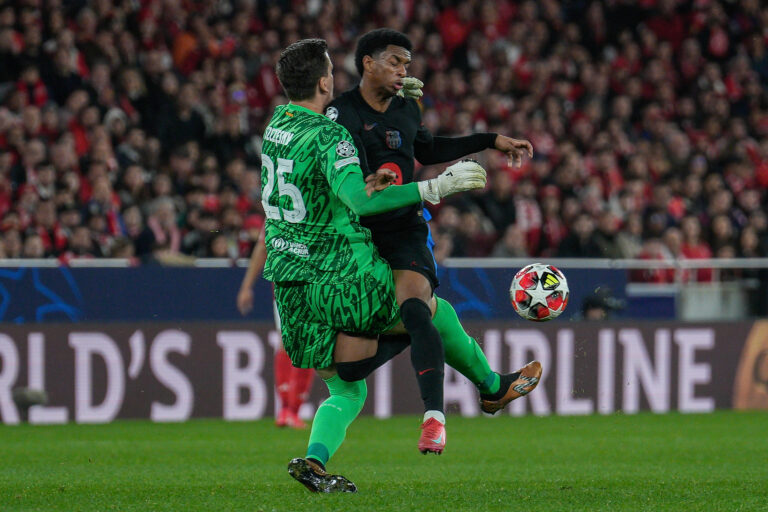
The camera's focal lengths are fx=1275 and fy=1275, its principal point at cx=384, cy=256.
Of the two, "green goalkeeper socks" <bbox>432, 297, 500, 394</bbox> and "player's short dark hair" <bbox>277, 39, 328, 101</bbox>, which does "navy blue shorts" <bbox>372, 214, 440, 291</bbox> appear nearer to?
"green goalkeeper socks" <bbox>432, 297, 500, 394</bbox>

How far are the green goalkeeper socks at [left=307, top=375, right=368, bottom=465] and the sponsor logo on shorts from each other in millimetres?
595

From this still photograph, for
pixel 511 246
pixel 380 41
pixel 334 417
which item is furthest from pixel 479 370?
pixel 511 246

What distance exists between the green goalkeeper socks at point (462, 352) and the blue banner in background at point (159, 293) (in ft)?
16.9

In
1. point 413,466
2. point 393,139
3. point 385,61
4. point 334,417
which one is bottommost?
point 413,466

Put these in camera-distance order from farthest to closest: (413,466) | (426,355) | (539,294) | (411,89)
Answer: (413,466) → (539,294) → (411,89) → (426,355)

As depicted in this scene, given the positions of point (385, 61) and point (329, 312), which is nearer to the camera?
point (329, 312)

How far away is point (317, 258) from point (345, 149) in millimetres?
496

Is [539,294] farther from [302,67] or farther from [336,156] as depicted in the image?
[302,67]

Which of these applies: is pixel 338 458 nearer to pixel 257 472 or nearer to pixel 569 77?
pixel 257 472

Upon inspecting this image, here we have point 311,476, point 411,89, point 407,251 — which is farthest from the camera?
point 411,89

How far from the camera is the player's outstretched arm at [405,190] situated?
4.91m

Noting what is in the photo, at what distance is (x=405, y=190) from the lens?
4.98 m

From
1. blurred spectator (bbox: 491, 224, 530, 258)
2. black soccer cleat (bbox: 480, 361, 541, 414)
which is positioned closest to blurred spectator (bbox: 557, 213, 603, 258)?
blurred spectator (bbox: 491, 224, 530, 258)

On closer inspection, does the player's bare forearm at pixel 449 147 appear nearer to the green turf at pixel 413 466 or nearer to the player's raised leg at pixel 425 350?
the player's raised leg at pixel 425 350
